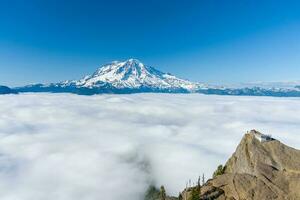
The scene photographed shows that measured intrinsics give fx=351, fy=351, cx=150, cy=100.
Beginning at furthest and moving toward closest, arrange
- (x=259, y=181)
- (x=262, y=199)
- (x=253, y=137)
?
(x=253, y=137)
(x=259, y=181)
(x=262, y=199)

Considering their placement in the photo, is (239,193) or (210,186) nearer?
(239,193)

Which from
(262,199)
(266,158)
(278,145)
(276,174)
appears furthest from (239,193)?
(278,145)

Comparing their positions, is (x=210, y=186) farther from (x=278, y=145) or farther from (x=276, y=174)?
(x=278, y=145)

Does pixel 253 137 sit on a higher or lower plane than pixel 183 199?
higher

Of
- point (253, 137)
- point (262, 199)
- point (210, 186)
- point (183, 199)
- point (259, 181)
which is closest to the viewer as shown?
point (262, 199)

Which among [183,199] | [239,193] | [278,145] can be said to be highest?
[278,145]

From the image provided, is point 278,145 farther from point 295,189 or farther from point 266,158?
point 295,189
